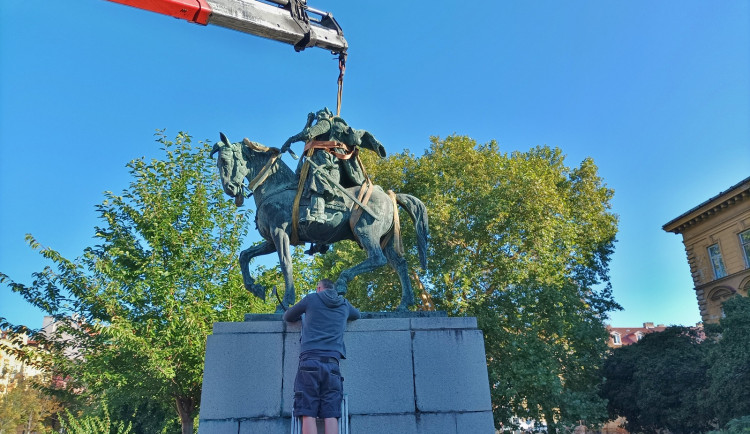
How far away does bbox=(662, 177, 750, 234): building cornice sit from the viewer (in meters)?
29.9

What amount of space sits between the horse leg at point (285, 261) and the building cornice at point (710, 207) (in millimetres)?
30492

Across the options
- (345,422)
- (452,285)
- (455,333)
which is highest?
(452,285)

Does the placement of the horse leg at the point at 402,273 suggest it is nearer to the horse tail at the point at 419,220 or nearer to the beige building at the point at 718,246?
the horse tail at the point at 419,220

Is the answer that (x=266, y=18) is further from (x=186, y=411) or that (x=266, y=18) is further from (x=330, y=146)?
(x=186, y=411)

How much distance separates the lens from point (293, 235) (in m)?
7.41

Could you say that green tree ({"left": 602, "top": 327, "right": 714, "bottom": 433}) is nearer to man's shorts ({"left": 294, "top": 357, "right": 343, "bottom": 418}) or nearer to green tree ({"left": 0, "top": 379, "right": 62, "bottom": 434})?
man's shorts ({"left": 294, "top": 357, "right": 343, "bottom": 418})

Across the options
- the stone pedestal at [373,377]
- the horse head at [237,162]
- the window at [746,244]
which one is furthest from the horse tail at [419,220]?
the window at [746,244]

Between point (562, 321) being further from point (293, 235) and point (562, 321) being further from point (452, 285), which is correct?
point (293, 235)

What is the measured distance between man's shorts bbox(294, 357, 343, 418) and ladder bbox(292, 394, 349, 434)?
17cm

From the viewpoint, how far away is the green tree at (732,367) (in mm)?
18359

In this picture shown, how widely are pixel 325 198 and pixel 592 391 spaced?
61.9ft

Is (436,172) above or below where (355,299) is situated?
above

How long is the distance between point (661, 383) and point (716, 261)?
512 inches

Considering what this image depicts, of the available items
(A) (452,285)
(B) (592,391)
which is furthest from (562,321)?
(A) (452,285)
